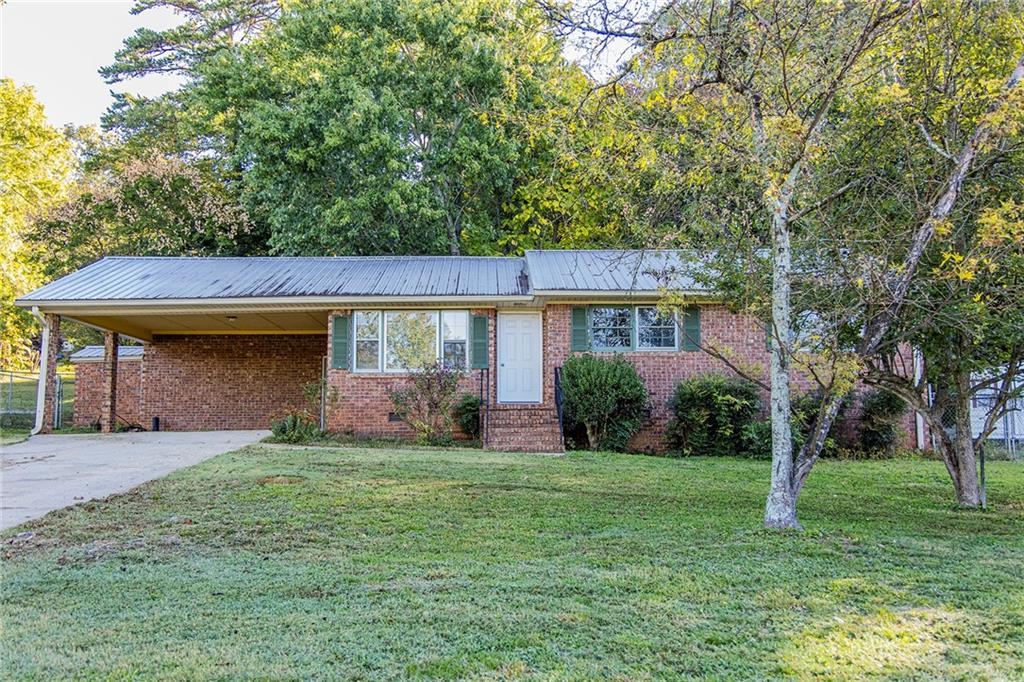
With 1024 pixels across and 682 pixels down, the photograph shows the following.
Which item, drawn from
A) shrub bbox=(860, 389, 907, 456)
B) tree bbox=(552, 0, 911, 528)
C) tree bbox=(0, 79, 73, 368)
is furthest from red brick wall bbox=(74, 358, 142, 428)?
shrub bbox=(860, 389, 907, 456)

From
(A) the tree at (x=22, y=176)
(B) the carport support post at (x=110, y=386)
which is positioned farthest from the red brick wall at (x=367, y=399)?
(A) the tree at (x=22, y=176)

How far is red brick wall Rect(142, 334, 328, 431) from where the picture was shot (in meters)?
16.5

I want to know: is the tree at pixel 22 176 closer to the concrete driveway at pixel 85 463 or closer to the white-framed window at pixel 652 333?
the concrete driveway at pixel 85 463

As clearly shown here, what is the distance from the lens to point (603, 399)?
38.3ft

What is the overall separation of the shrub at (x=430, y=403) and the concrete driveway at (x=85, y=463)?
108 inches

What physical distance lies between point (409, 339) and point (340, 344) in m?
1.34

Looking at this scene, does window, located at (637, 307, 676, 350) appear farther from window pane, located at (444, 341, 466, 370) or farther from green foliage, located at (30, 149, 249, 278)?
green foliage, located at (30, 149, 249, 278)

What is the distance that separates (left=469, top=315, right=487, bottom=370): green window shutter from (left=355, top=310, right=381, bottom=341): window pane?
72.9 inches

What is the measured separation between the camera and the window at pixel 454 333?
13.4 metres

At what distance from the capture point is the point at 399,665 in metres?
2.87

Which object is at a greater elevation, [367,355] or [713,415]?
[367,355]

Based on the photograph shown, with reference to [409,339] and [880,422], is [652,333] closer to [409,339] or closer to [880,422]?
[880,422]

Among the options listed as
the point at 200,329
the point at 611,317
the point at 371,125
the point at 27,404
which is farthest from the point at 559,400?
the point at 27,404

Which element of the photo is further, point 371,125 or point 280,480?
point 371,125
